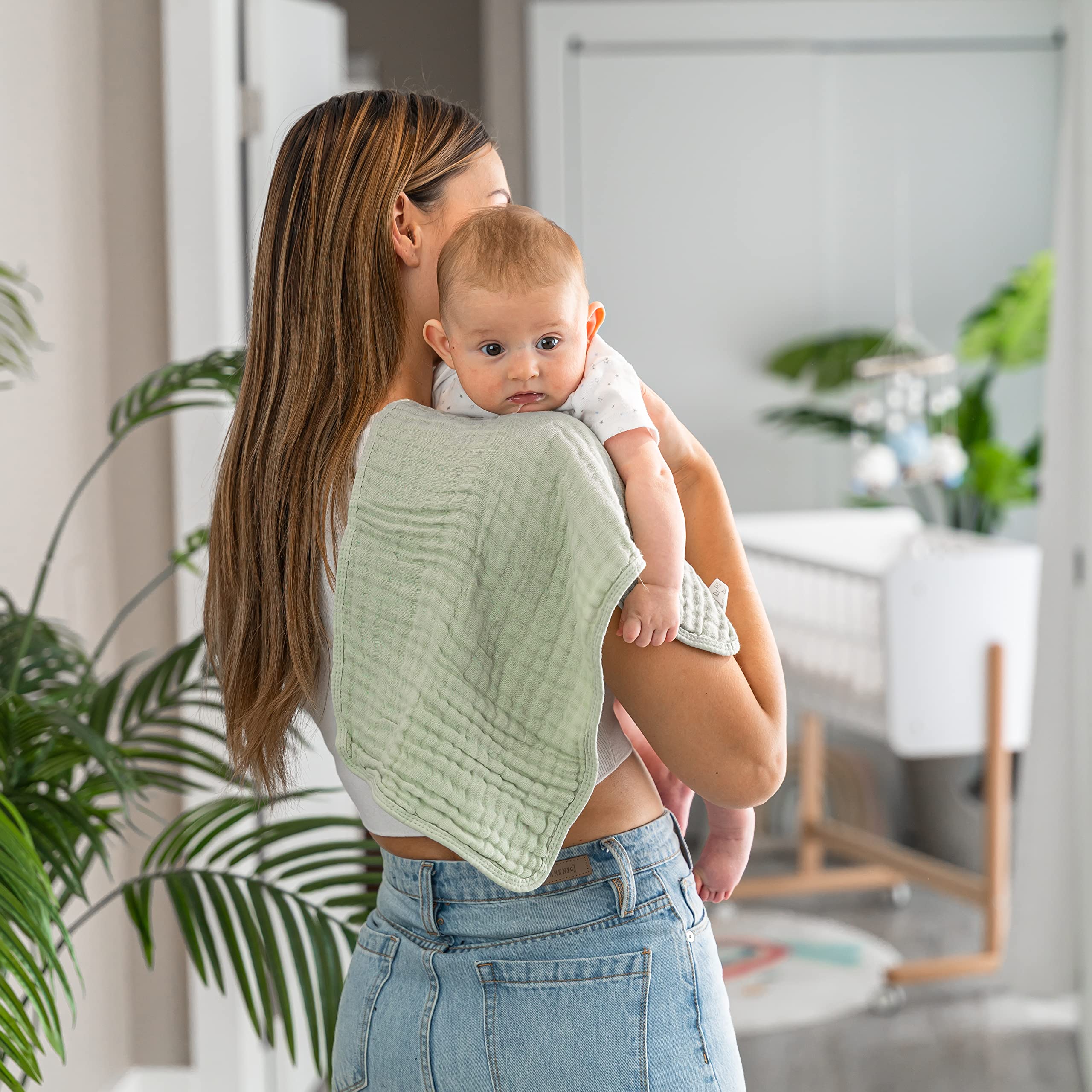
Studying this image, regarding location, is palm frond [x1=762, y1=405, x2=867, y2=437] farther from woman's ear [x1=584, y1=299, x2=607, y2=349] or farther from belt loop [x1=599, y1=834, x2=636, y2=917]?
belt loop [x1=599, y1=834, x2=636, y2=917]

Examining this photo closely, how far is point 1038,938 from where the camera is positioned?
2.49 meters

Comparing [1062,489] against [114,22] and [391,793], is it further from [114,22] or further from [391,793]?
[391,793]

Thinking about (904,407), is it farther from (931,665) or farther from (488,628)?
(488,628)

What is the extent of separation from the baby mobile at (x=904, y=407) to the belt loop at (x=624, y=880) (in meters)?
3.02

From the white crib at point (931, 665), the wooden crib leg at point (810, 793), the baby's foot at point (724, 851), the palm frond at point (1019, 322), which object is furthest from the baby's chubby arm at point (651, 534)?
the palm frond at point (1019, 322)

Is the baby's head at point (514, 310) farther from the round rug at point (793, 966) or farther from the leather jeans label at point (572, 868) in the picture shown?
the round rug at point (793, 966)

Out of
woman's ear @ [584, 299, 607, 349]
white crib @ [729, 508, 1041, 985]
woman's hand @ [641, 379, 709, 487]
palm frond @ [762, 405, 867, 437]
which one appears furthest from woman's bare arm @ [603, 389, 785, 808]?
palm frond @ [762, 405, 867, 437]

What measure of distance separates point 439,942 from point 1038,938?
207 centimetres

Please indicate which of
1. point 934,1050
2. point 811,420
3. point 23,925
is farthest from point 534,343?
point 811,420

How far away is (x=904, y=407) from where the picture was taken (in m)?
3.96

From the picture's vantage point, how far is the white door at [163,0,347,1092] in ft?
6.27

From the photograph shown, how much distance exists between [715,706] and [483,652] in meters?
0.14

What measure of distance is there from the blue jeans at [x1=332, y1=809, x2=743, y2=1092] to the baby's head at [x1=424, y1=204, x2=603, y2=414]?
0.95 feet

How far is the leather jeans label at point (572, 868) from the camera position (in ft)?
2.49
